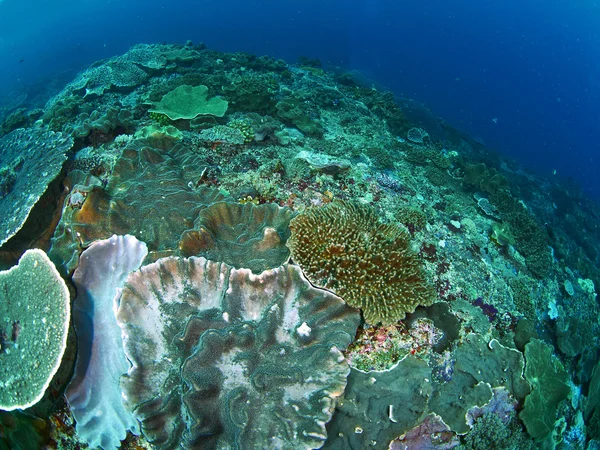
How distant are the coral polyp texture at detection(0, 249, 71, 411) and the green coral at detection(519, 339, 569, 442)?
5.56 m

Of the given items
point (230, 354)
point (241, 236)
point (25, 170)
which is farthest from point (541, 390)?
point (25, 170)

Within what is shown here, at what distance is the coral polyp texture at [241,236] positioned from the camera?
4109 millimetres

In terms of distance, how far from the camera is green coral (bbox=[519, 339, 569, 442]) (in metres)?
4.34

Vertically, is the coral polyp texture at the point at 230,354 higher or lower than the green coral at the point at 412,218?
higher

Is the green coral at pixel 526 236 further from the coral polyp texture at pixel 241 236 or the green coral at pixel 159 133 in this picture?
the green coral at pixel 159 133

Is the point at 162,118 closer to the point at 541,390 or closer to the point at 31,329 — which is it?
the point at 31,329

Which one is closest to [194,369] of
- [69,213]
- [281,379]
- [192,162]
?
[281,379]

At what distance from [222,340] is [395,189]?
5516 millimetres

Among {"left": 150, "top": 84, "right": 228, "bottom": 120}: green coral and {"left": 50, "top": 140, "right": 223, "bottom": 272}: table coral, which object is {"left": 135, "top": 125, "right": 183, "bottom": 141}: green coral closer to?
{"left": 50, "top": 140, "right": 223, "bottom": 272}: table coral

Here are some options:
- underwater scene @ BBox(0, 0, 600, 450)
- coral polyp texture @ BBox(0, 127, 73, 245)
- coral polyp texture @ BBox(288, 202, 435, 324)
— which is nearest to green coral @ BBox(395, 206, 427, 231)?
underwater scene @ BBox(0, 0, 600, 450)

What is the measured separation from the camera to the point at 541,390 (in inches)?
177

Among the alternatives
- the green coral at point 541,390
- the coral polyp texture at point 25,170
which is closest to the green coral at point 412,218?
the green coral at point 541,390

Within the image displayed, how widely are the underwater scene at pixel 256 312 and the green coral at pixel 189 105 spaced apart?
0.85m

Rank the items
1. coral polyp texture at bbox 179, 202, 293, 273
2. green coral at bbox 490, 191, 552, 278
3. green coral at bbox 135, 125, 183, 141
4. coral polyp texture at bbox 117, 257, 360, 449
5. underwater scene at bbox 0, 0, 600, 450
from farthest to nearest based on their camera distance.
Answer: green coral at bbox 490, 191, 552, 278, green coral at bbox 135, 125, 183, 141, coral polyp texture at bbox 179, 202, 293, 273, underwater scene at bbox 0, 0, 600, 450, coral polyp texture at bbox 117, 257, 360, 449
